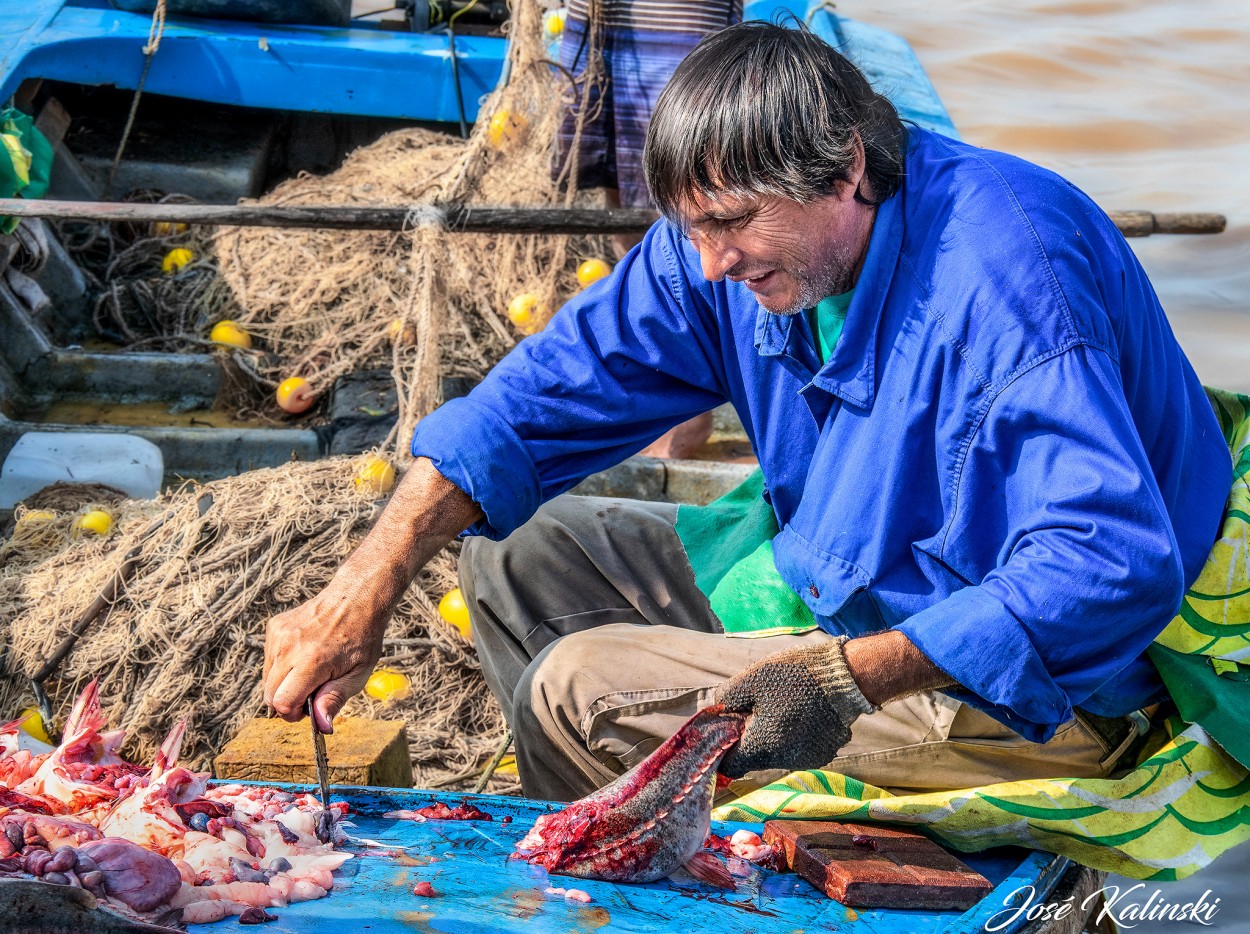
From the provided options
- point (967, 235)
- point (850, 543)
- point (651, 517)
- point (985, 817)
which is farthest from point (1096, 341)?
point (651, 517)

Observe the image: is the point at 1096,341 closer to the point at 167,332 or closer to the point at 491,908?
the point at 491,908

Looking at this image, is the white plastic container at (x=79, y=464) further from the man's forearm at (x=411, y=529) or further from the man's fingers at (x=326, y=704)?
the man's fingers at (x=326, y=704)

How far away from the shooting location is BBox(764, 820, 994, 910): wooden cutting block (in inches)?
77.1

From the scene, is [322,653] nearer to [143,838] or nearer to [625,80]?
[143,838]

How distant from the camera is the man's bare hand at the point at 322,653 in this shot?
82.5 inches

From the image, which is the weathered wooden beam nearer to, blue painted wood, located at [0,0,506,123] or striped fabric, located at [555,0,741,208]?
striped fabric, located at [555,0,741,208]

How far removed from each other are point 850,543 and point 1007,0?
13.6 meters

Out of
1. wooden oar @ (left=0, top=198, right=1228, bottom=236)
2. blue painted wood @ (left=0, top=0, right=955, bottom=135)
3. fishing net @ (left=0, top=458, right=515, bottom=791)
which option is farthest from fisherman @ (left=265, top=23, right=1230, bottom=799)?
blue painted wood @ (left=0, top=0, right=955, bottom=135)

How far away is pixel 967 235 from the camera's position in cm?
206

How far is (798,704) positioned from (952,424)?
1.73ft

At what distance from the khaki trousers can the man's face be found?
27.4 inches

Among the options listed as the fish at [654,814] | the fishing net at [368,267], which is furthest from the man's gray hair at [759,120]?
the fishing net at [368,267]

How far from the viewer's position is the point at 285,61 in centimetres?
622

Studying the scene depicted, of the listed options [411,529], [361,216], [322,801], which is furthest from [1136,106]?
[322,801]
